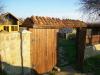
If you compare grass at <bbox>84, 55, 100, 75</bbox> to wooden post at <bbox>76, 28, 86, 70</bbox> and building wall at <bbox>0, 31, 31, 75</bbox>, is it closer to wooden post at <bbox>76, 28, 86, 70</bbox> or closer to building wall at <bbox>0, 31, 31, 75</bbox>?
wooden post at <bbox>76, 28, 86, 70</bbox>

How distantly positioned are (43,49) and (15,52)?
6.63 ft

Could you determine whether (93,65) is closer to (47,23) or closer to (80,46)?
(80,46)

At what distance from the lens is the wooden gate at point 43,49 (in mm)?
11648

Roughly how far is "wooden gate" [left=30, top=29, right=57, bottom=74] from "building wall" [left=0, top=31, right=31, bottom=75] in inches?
18.1

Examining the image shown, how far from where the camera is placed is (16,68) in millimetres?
Result: 10844

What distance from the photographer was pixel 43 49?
40.1 feet

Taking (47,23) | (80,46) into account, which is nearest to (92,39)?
(80,46)

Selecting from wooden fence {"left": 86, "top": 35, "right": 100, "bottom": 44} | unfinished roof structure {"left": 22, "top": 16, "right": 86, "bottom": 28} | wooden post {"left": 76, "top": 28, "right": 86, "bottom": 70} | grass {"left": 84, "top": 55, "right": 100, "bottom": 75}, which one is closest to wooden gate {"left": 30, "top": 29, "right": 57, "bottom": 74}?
unfinished roof structure {"left": 22, "top": 16, "right": 86, "bottom": 28}

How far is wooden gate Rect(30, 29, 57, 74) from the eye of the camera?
11648 mm

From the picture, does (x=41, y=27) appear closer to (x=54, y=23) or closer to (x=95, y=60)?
(x=54, y=23)

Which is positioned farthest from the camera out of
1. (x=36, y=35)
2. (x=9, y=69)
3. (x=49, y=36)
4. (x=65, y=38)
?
(x=65, y=38)

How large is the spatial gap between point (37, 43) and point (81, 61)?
140 inches

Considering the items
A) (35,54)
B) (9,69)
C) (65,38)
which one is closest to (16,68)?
(9,69)

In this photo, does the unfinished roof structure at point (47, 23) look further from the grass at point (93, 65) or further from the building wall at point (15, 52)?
the grass at point (93, 65)
